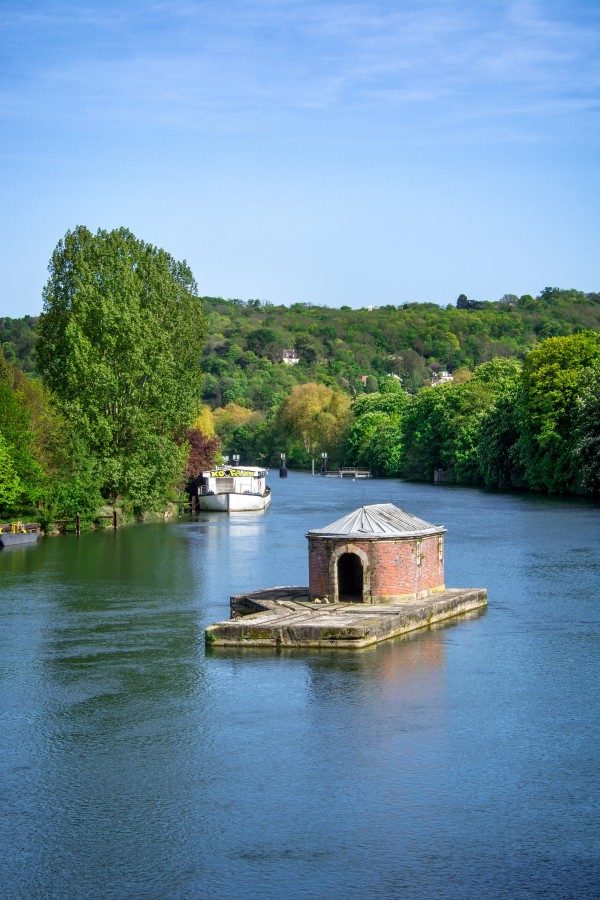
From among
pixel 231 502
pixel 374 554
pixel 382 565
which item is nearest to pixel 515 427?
pixel 231 502

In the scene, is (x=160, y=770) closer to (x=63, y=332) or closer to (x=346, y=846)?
(x=346, y=846)

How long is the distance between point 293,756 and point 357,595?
1141 centimetres

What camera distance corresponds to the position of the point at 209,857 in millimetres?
16109

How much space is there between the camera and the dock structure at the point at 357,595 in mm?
27016

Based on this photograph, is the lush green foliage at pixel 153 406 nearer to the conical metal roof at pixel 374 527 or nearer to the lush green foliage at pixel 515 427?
the lush green foliage at pixel 515 427

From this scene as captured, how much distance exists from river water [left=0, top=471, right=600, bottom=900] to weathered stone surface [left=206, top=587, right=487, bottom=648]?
1.63ft

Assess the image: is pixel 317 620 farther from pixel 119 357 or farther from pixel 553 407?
pixel 553 407

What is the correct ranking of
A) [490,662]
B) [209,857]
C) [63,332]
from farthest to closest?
[63,332] < [490,662] < [209,857]

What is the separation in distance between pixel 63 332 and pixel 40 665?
1556 inches

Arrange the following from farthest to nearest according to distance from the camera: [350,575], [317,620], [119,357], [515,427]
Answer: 1. [515,427]
2. [119,357]
3. [350,575]
4. [317,620]

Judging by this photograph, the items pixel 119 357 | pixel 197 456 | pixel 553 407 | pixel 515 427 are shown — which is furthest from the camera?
pixel 515 427

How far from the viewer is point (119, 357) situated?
59656 millimetres

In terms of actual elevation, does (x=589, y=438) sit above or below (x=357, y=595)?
above

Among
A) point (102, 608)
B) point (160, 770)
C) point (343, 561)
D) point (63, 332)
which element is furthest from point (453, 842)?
point (63, 332)
